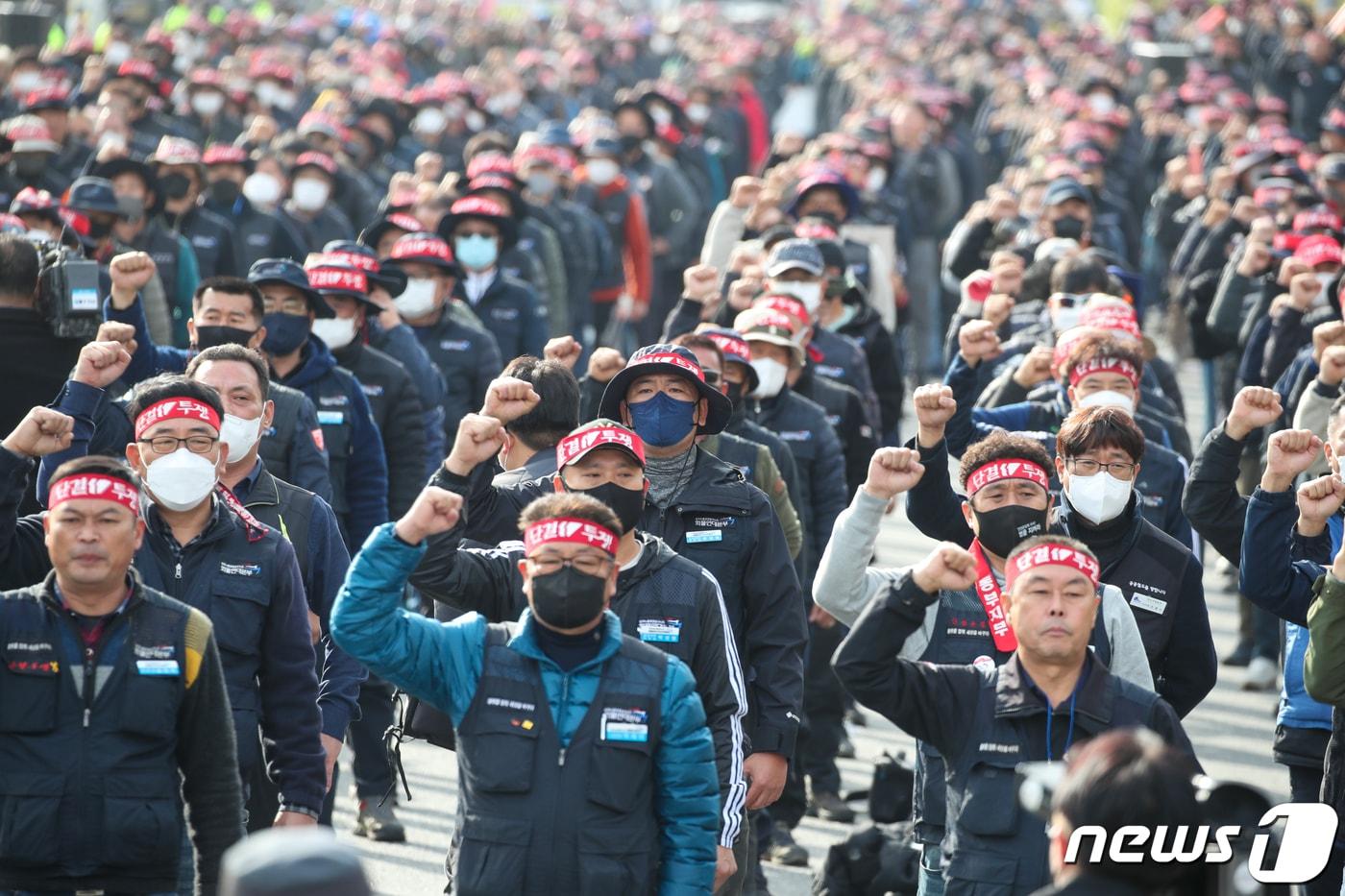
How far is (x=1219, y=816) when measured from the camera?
14.5ft

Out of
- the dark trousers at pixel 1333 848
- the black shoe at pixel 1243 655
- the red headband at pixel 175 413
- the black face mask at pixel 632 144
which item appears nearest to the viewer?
the red headband at pixel 175 413

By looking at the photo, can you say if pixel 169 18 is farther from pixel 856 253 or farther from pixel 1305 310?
pixel 1305 310

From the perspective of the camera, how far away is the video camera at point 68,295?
854 centimetres

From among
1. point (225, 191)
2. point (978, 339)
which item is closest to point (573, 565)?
point (978, 339)

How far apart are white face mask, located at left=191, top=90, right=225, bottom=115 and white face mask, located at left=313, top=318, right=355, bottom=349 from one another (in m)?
12.1

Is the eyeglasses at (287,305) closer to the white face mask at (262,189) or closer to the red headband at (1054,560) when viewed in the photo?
the red headband at (1054,560)

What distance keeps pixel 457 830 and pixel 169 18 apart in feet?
94.4

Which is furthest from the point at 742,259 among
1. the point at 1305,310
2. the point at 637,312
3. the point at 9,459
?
the point at 9,459

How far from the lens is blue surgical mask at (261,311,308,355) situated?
9.66 meters

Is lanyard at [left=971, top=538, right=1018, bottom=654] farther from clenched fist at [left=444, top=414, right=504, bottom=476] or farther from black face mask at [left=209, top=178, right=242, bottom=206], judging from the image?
black face mask at [left=209, top=178, right=242, bottom=206]

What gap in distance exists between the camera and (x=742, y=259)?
13945mm

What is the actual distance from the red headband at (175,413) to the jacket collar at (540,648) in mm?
1482

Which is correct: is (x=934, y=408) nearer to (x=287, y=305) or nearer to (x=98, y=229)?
(x=287, y=305)

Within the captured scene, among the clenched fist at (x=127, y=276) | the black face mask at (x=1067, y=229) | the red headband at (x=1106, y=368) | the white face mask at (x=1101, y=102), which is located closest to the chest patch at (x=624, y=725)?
the red headband at (x=1106, y=368)
